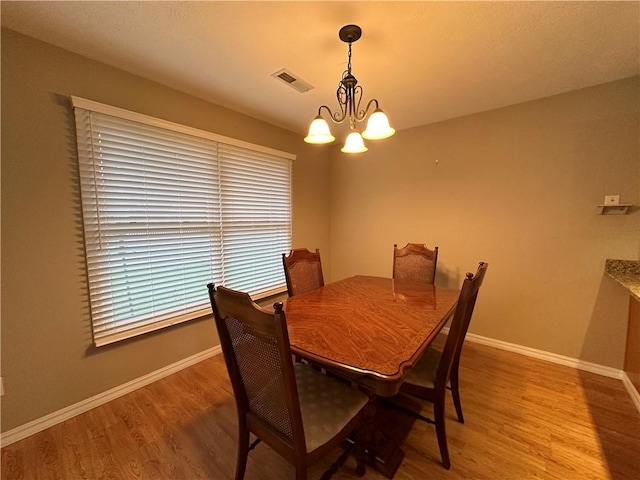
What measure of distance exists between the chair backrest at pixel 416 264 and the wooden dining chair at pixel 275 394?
151 centimetres

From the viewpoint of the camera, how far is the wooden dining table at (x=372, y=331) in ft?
3.28

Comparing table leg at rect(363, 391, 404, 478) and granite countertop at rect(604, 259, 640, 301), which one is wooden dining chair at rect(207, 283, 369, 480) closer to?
table leg at rect(363, 391, 404, 478)

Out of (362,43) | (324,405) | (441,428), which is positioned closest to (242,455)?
(324,405)

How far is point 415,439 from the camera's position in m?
1.55

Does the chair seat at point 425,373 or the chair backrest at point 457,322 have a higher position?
the chair backrest at point 457,322

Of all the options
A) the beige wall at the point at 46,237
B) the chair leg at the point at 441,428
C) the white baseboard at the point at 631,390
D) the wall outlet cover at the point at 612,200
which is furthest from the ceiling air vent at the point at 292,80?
the white baseboard at the point at 631,390

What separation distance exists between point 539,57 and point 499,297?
2.04 m

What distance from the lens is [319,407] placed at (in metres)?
1.18

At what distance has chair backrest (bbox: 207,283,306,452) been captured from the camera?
2.91ft

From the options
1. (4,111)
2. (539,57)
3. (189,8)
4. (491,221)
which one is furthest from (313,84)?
(491,221)

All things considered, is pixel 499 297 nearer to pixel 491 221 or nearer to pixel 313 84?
pixel 491 221

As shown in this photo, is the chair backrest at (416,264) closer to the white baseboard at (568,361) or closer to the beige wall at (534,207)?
the beige wall at (534,207)

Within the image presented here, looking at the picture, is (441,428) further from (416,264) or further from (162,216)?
(162,216)

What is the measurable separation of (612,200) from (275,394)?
2899 millimetres
